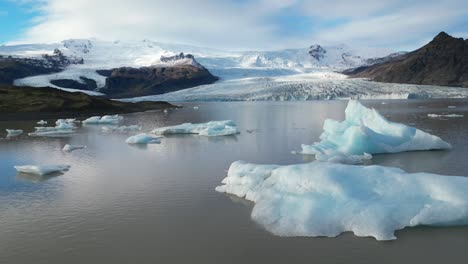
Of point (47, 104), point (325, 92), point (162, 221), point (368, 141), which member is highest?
point (368, 141)

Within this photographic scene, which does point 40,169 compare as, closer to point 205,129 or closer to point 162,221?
point 162,221

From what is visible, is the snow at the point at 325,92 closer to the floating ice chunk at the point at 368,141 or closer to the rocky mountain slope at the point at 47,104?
the rocky mountain slope at the point at 47,104

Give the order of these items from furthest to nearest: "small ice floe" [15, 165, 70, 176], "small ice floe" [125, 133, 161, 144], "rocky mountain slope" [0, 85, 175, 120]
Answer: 1. "rocky mountain slope" [0, 85, 175, 120]
2. "small ice floe" [125, 133, 161, 144]
3. "small ice floe" [15, 165, 70, 176]

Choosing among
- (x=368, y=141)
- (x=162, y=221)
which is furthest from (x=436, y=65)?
(x=162, y=221)

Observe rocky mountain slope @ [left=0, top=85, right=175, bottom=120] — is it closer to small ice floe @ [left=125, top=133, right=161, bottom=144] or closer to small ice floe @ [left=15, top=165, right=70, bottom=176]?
small ice floe @ [left=125, top=133, right=161, bottom=144]

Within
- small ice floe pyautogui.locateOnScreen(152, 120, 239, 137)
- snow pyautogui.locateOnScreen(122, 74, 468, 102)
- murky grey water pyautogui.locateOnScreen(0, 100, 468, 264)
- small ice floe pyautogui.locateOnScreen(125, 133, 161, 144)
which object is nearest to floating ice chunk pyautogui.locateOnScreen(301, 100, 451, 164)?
murky grey water pyautogui.locateOnScreen(0, 100, 468, 264)

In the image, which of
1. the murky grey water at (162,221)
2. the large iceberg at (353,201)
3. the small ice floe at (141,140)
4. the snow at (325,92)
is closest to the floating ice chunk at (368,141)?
the murky grey water at (162,221)

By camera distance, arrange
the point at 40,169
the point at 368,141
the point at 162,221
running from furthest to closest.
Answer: the point at 368,141 < the point at 40,169 < the point at 162,221
